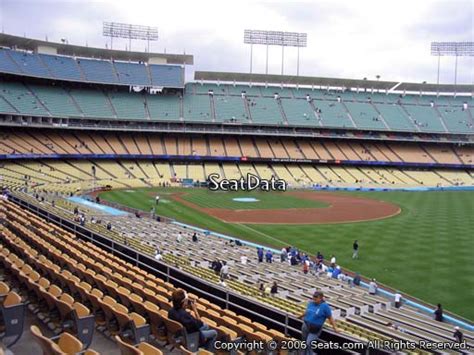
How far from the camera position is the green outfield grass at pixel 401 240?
65.3 feet

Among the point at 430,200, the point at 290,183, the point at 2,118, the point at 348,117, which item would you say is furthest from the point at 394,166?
the point at 2,118

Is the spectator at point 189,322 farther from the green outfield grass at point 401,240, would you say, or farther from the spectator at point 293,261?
the spectator at point 293,261

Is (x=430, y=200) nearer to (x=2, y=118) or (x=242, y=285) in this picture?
(x=242, y=285)

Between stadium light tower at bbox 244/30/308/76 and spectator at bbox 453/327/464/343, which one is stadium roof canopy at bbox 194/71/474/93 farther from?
spectator at bbox 453/327/464/343

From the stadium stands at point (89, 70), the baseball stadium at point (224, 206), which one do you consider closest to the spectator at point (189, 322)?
the baseball stadium at point (224, 206)

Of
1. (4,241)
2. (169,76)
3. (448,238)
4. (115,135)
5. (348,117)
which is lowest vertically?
(448,238)

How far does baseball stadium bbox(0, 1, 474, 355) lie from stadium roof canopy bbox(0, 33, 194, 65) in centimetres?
39

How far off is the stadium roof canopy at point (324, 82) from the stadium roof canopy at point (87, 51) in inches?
202

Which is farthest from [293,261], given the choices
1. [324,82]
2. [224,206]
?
[324,82]

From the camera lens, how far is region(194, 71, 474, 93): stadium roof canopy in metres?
84.6

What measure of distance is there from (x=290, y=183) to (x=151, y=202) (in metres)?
28.4

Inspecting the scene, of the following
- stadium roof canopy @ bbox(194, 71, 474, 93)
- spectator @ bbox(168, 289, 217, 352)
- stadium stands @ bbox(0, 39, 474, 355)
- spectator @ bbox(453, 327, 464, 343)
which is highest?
stadium roof canopy @ bbox(194, 71, 474, 93)

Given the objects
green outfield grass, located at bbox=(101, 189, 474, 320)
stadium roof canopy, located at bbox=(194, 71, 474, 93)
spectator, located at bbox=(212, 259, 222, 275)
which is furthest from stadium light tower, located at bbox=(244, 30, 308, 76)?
spectator, located at bbox=(212, 259, 222, 275)

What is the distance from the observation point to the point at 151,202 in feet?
149
